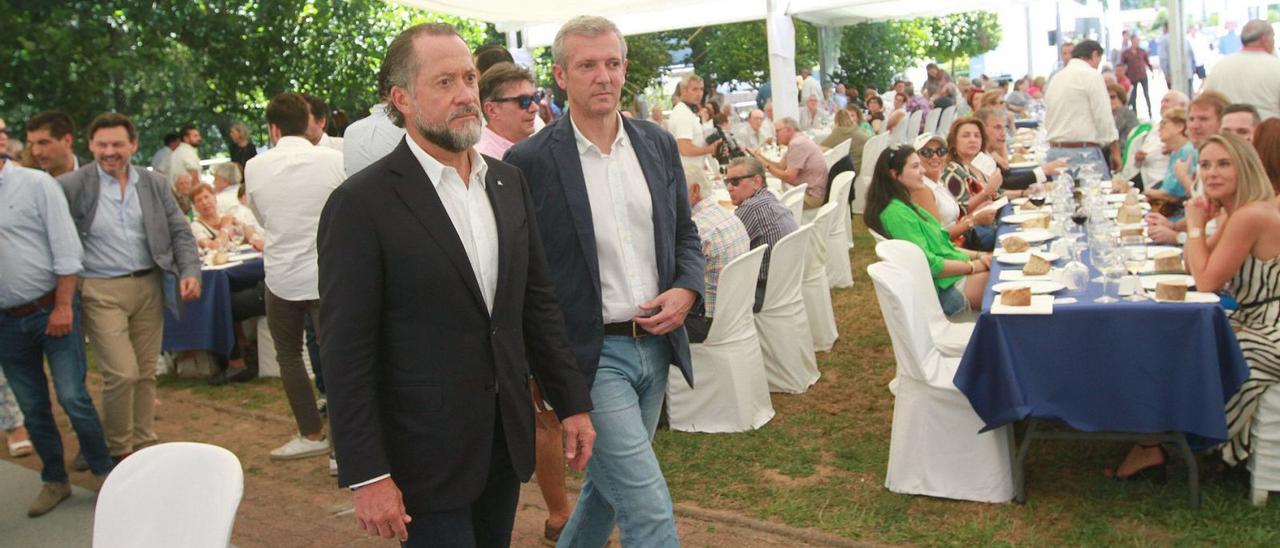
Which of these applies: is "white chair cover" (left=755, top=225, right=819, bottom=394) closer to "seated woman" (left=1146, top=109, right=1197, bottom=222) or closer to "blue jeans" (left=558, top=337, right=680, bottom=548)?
"seated woman" (left=1146, top=109, right=1197, bottom=222)

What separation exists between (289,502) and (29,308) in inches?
49.4

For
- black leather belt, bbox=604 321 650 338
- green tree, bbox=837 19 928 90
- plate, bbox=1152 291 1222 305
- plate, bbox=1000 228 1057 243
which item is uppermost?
green tree, bbox=837 19 928 90

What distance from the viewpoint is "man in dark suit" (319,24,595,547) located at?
79.4 inches

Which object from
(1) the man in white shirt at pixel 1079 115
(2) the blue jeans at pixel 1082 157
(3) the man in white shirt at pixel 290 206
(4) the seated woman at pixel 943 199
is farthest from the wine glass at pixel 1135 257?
(1) the man in white shirt at pixel 1079 115

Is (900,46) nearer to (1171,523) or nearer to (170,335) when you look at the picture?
(170,335)

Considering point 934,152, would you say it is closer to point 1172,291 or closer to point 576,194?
point 1172,291

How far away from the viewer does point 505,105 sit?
382 cm

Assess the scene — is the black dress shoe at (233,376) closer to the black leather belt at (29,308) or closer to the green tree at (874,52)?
the black leather belt at (29,308)

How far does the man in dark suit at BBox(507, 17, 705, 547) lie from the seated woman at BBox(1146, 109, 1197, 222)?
4.54 meters

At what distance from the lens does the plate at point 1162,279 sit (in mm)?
3999

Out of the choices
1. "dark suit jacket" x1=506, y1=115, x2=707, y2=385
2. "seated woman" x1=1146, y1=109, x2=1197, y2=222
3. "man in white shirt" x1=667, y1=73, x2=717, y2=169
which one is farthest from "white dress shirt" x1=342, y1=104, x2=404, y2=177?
"man in white shirt" x1=667, y1=73, x2=717, y2=169

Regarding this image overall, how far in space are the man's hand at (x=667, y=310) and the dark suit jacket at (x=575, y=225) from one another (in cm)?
4

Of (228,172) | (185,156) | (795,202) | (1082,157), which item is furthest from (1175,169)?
(185,156)

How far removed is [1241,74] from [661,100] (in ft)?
42.4
